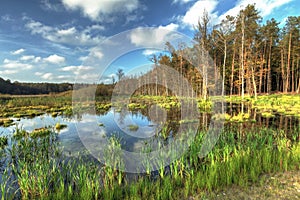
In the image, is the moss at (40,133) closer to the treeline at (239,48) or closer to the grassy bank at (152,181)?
the grassy bank at (152,181)

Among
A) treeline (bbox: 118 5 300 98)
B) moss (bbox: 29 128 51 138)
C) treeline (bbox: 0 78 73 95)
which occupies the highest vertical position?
treeline (bbox: 118 5 300 98)

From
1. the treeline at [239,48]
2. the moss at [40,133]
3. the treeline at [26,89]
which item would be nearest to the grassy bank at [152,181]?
the moss at [40,133]

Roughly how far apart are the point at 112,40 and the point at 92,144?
4.04 metres

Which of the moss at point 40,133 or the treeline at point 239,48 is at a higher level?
the treeline at point 239,48

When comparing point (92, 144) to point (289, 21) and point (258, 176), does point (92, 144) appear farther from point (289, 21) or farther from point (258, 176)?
point (289, 21)

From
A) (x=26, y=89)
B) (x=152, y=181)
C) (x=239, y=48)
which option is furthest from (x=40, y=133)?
(x=26, y=89)

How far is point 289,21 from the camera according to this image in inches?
1123

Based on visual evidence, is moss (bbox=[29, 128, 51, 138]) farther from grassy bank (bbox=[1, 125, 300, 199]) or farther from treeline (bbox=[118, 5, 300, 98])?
treeline (bbox=[118, 5, 300, 98])

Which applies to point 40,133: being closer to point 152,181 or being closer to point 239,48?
point 152,181

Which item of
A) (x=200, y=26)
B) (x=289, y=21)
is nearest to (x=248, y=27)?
(x=200, y=26)

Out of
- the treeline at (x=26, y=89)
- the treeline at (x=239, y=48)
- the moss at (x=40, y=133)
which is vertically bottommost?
the moss at (x=40, y=133)

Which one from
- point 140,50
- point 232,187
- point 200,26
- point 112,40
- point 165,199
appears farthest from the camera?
point 200,26

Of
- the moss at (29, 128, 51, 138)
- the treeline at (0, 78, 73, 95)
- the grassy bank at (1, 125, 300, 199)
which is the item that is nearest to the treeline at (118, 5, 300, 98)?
the moss at (29, 128, 51, 138)

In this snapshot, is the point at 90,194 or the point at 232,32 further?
the point at 232,32
